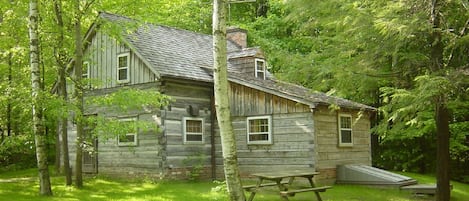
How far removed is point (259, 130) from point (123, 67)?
6380 millimetres

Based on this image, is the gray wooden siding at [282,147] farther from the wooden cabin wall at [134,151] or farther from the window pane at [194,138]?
the wooden cabin wall at [134,151]

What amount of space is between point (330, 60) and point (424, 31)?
2.19 m

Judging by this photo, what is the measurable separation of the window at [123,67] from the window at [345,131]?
898cm

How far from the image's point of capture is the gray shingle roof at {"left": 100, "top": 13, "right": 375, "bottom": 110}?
732 inches

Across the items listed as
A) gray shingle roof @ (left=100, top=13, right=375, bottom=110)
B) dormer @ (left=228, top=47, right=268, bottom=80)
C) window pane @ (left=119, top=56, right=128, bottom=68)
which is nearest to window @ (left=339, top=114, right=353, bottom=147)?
gray shingle roof @ (left=100, top=13, right=375, bottom=110)

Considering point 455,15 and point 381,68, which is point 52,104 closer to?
point 381,68

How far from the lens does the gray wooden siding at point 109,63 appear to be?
19.8 m

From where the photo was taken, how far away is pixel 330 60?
38.1 feet

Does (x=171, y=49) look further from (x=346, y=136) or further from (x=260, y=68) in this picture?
(x=346, y=136)

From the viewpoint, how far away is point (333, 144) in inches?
755

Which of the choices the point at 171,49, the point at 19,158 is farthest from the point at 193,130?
the point at 19,158

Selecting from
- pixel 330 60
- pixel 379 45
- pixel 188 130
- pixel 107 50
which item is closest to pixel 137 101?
pixel 188 130

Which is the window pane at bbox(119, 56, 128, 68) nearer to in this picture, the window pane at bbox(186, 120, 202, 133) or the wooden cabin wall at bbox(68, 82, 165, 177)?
the wooden cabin wall at bbox(68, 82, 165, 177)

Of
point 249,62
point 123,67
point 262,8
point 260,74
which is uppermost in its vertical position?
point 262,8
